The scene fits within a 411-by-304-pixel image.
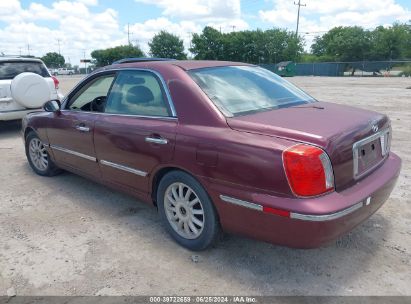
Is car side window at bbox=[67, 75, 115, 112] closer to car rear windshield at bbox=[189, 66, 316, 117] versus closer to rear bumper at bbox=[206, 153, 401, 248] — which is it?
car rear windshield at bbox=[189, 66, 316, 117]

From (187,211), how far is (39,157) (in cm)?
308

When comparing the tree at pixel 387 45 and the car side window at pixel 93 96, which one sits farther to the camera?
the tree at pixel 387 45

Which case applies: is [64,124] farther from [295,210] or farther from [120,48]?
[120,48]

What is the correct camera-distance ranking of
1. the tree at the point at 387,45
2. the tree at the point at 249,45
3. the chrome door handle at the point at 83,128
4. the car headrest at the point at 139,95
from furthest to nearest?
1. the tree at the point at 249,45
2. the tree at the point at 387,45
3. the chrome door handle at the point at 83,128
4. the car headrest at the point at 139,95

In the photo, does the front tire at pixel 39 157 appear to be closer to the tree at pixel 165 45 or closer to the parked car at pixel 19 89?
the parked car at pixel 19 89

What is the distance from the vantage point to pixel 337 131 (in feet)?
8.75

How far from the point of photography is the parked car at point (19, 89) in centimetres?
730

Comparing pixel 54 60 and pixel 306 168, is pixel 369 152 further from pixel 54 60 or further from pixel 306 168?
pixel 54 60

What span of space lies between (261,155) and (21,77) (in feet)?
20.4

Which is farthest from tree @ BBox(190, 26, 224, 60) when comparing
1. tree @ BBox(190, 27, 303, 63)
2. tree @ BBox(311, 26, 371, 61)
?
tree @ BBox(311, 26, 371, 61)

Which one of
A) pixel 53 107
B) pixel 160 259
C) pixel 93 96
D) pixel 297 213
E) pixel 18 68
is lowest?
pixel 160 259

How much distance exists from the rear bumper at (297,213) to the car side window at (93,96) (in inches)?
75.9

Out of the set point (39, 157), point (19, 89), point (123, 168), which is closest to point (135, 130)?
point (123, 168)

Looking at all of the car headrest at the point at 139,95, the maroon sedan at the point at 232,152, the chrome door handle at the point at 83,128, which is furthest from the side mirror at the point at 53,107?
the car headrest at the point at 139,95
